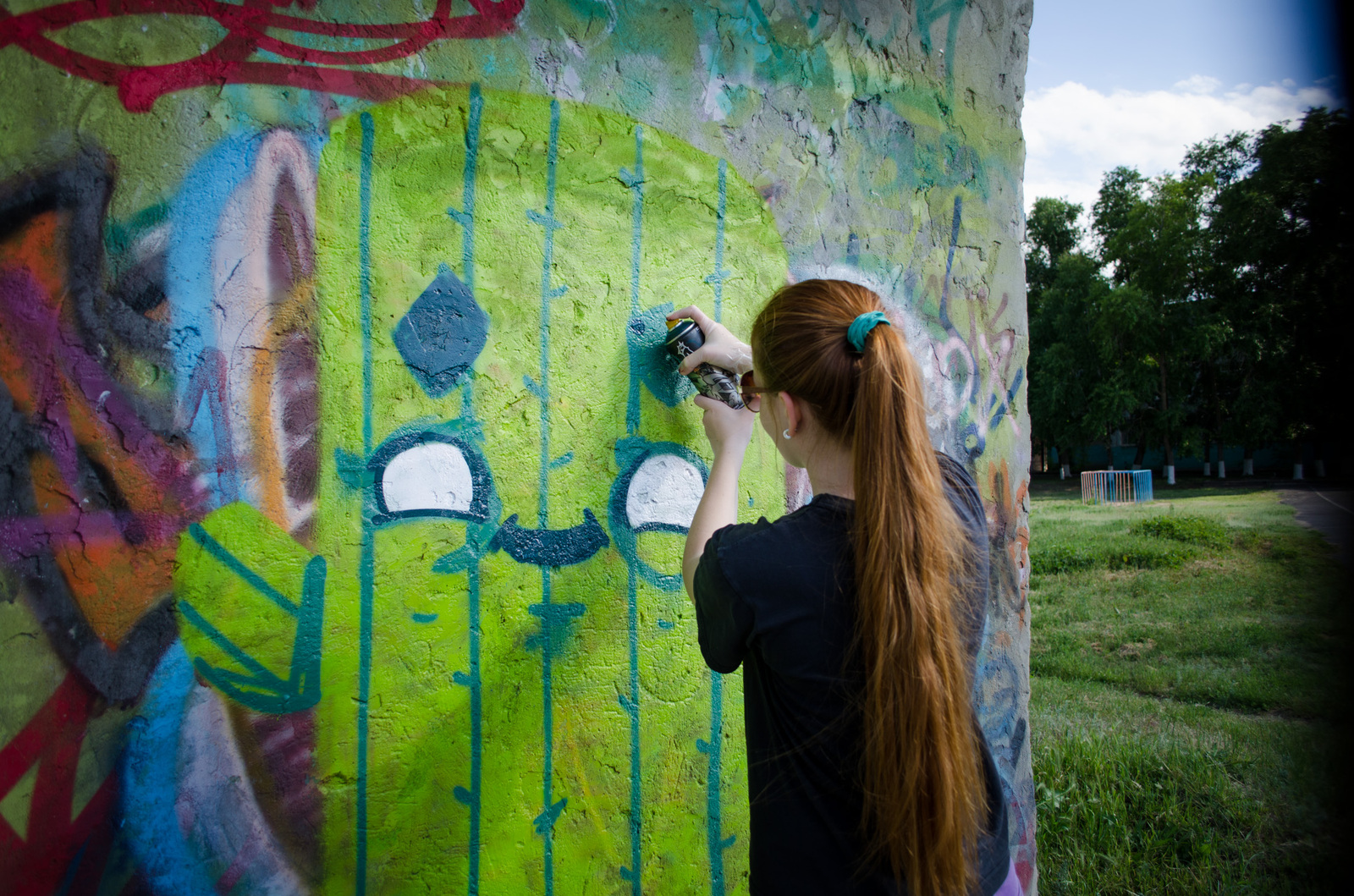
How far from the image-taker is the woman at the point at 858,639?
1.03m

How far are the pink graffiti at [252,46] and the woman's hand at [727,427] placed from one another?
107cm

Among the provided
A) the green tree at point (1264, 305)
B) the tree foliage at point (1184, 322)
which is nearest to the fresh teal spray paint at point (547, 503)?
the green tree at point (1264, 305)

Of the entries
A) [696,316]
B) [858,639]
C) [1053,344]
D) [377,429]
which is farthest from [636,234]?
[1053,344]

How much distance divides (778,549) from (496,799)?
3.62 feet

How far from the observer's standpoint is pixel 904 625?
3.37ft

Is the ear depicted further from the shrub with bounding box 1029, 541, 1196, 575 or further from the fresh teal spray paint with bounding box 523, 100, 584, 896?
the shrub with bounding box 1029, 541, 1196, 575

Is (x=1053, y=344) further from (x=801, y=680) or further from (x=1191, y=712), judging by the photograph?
(x=801, y=680)

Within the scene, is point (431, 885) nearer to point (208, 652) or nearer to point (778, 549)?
point (208, 652)

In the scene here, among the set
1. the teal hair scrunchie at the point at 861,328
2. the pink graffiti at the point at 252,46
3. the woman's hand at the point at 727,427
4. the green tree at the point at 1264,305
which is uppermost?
the green tree at the point at 1264,305

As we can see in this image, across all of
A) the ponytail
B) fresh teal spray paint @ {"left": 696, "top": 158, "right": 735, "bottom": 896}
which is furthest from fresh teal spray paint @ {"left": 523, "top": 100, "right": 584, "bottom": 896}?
the ponytail

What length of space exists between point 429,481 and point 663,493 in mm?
622

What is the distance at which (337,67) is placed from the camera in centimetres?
159

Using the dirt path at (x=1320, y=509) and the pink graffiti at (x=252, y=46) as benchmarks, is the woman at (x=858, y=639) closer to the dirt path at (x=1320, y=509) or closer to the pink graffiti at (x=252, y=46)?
the pink graffiti at (x=252, y=46)

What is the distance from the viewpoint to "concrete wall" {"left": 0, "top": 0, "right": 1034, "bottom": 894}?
4.60 ft
